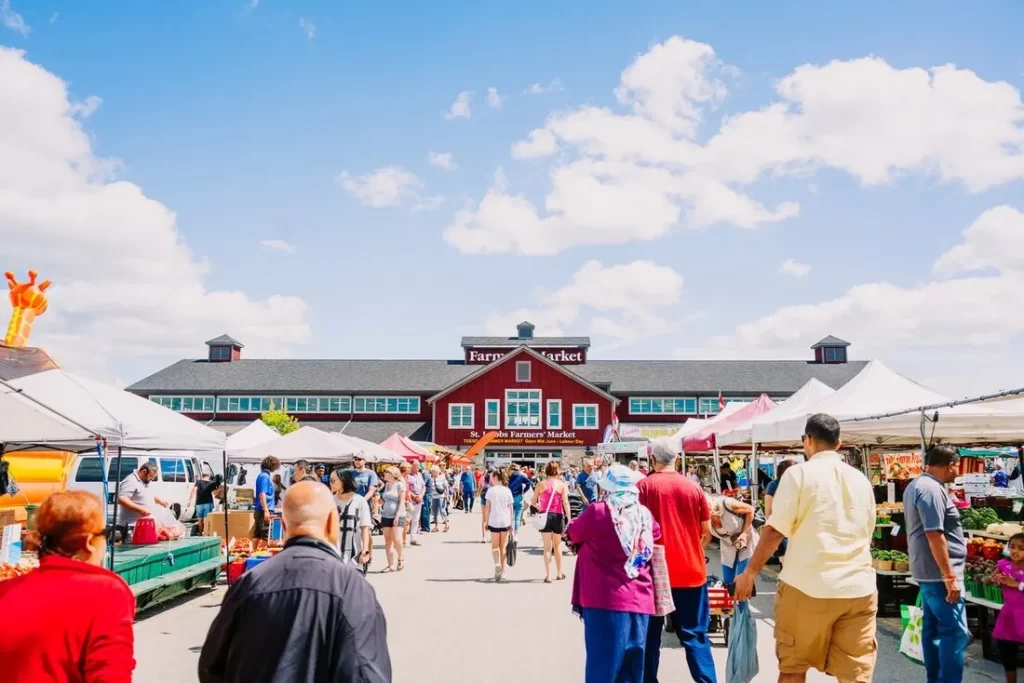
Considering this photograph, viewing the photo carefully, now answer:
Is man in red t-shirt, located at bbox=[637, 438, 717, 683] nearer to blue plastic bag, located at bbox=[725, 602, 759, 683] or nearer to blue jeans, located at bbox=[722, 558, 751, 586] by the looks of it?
blue plastic bag, located at bbox=[725, 602, 759, 683]

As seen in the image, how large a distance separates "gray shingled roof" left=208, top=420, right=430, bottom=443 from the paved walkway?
42.7m

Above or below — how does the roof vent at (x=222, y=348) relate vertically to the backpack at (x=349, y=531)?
above

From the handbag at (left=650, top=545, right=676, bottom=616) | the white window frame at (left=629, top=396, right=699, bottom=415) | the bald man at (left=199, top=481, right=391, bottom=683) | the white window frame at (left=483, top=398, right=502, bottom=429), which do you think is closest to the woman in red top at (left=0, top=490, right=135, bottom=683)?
the bald man at (left=199, top=481, right=391, bottom=683)

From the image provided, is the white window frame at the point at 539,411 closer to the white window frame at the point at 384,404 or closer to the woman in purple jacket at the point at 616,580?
the white window frame at the point at 384,404

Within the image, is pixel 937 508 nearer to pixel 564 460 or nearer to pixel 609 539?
pixel 609 539

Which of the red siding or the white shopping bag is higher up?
the red siding

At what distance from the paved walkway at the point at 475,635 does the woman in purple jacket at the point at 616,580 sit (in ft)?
5.84

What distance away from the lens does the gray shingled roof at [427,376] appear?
59812 millimetres

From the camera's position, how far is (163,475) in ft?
69.4

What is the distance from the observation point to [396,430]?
187 feet

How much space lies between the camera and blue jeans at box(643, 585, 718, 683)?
5855 mm

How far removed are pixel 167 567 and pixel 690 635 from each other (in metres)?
7.23

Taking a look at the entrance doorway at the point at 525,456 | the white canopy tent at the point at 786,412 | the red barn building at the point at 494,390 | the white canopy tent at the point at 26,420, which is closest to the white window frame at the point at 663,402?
the red barn building at the point at 494,390

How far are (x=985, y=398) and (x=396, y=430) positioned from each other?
51522 mm
